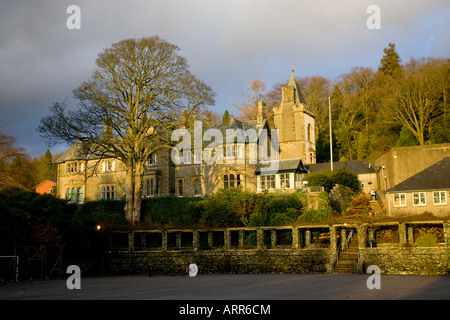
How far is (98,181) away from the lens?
174 ft

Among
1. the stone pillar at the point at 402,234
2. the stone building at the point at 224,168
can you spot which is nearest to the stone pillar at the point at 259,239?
the stone building at the point at 224,168

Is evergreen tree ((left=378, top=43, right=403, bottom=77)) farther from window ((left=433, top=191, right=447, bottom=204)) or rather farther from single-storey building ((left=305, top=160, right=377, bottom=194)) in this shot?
window ((left=433, top=191, right=447, bottom=204))

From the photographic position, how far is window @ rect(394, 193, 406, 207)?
3528 centimetres

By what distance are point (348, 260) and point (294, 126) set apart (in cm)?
2857

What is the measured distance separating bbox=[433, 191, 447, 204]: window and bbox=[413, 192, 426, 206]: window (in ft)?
2.43

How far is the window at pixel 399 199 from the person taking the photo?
116 ft

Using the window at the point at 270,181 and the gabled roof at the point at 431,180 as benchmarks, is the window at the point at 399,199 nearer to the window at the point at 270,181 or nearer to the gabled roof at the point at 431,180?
the gabled roof at the point at 431,180

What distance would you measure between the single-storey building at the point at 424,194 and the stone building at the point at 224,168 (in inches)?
383

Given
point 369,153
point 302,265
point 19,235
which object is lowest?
point 302,265

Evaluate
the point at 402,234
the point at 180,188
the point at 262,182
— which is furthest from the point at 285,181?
the point at 402,234

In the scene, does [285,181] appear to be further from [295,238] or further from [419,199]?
[419,199]
